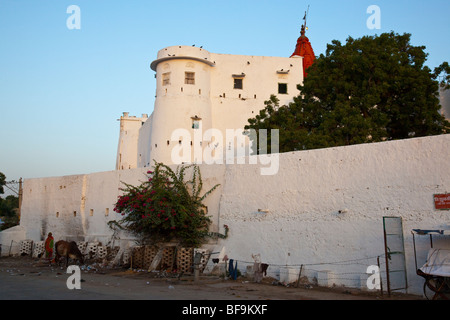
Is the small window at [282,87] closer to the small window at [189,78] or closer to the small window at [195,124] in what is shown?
the small window at [189,78]

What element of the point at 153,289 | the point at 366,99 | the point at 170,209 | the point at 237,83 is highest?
the point at 237,83

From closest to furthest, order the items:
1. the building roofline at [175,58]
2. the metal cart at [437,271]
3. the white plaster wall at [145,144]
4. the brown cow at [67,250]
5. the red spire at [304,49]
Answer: the metal cart at [437,271] < the brown cow at [67,250] < the building roofline at [175,58] < the white plaster wall at [145,144] < the red spire at [304,49]

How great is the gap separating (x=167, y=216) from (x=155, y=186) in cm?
125

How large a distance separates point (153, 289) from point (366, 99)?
11671 mm

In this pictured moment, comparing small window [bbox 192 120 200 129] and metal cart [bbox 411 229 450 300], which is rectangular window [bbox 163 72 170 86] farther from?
metal cart [bbox 411 229 450 300]

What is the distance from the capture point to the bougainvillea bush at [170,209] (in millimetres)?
13906

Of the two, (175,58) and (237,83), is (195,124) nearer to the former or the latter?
(175,58)

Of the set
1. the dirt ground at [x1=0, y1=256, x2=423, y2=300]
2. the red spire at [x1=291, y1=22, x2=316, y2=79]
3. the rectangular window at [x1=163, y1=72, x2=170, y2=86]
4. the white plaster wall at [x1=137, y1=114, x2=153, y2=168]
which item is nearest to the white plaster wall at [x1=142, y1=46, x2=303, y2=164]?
the rectangular window at [x1=163, y1=72, x2=170, y2=86]

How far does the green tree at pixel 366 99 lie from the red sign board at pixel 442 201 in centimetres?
683

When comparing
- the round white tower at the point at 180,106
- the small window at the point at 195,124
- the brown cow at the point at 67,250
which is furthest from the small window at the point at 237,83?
the brown cow at the point at 67,250

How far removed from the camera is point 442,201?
9.46 m

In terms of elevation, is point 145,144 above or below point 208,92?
below

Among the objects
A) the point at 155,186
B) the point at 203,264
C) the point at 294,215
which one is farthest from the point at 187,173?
the point at 294,215

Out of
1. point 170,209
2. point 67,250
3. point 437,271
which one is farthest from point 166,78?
point 437,271
